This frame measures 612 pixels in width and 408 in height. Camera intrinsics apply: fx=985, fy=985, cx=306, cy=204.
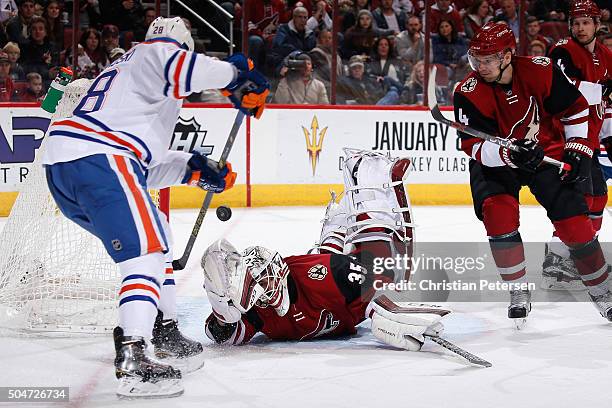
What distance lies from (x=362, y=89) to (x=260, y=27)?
89cm

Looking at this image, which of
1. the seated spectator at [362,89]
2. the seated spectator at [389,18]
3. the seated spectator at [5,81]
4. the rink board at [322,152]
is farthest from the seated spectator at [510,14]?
the seated spectator at [5,81]

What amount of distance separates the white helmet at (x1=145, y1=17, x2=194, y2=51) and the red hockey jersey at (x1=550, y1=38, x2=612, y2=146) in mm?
1905

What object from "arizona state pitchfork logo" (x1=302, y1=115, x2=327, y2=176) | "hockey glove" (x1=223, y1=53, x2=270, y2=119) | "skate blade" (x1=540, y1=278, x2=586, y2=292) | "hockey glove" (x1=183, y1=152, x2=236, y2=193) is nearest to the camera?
"hockey glove" (x1=223, y1=53, x2=270, y2=119)

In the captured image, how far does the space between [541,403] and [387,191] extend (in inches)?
42.7

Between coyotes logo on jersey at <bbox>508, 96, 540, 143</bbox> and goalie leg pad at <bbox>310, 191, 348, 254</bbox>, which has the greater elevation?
coyotes logo on jersey at <bbox>508, 96, 540, 143</bbox>

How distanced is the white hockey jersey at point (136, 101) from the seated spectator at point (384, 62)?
475cm

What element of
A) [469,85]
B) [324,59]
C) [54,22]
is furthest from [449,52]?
[469,85]

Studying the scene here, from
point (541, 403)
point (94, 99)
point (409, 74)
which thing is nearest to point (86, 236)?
point (94, 99)

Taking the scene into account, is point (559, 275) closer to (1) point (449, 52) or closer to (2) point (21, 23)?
(1) point (449, 52)

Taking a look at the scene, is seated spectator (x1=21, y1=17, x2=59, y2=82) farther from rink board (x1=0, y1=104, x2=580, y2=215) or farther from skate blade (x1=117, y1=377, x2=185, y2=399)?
skate blade (x1=117, y1=377, x2=185, y2=399)

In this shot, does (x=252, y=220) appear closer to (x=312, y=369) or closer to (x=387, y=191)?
(x=387, y=191)

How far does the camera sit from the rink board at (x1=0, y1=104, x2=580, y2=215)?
23.6ft

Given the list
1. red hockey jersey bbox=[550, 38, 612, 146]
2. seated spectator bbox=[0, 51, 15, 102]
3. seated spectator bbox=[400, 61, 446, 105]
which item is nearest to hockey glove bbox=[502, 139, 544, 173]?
red hockey jersey bbox=[550, 38, 612, 146]

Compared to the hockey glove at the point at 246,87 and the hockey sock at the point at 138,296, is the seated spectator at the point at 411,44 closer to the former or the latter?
the hockey glove at the point at 246,87
